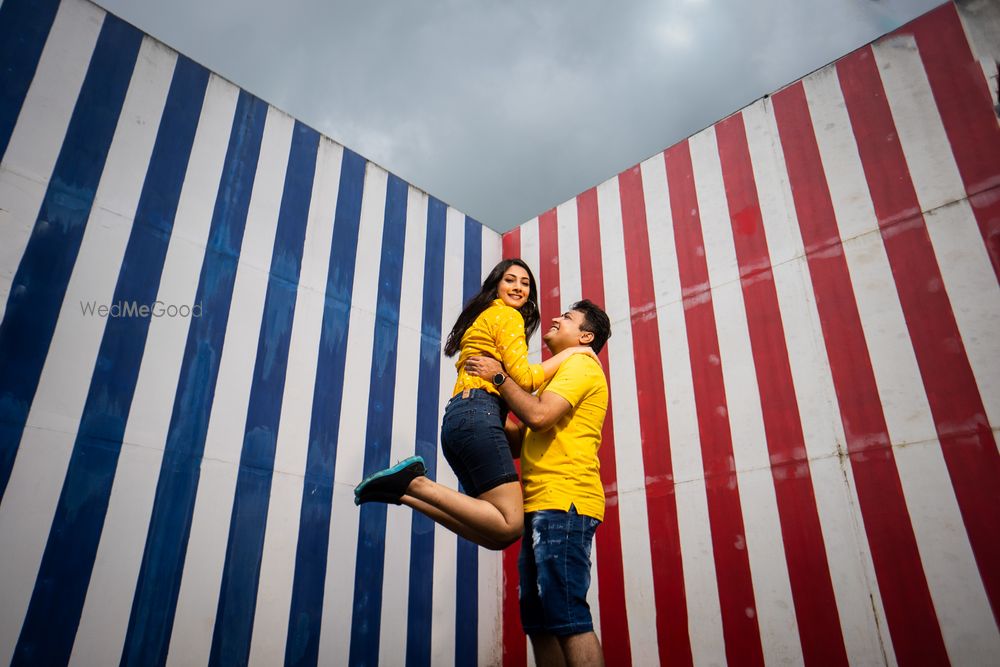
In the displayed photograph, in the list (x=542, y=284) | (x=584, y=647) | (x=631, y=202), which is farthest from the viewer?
(x=542, y=284)

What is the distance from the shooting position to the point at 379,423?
12.3 feet

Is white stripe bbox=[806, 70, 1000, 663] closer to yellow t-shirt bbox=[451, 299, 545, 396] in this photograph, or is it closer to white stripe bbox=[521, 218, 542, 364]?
yellow t-shirt bbox=[451, 299, 545, 396]

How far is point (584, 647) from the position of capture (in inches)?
63.4

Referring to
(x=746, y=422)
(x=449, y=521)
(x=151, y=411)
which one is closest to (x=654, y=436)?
(x=746, y=422)

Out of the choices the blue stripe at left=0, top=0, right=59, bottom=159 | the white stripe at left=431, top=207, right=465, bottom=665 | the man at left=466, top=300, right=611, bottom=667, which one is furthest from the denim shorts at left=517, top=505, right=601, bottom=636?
the blue stripe at left=0, top=0, right=59, bottom=159

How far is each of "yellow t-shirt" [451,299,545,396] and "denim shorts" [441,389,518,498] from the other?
68 mm

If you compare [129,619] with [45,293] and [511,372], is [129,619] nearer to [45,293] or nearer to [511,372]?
[45,293]

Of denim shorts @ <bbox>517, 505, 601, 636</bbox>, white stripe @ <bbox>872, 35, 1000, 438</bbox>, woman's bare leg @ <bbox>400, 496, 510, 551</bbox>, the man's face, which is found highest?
white stripe @ <bbox>872, 35, 1000, 438</bbox>

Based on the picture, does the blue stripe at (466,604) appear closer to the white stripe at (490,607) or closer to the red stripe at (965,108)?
the white stripe at (490,607)

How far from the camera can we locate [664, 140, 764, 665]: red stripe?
3.01 metres

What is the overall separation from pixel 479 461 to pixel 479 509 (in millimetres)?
145

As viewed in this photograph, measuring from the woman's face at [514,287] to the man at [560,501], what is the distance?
0.36m

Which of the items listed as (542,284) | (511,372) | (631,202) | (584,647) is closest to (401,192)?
(542,284)

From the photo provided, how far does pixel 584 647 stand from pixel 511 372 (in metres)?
0.76
